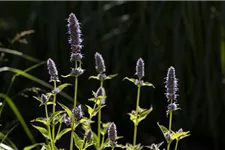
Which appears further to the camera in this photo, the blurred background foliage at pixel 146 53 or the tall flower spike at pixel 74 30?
the blurred background foliage at pixel 146 53

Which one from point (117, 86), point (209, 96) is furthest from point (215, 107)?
point (117, 86)

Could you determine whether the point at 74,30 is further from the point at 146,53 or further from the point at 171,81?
the point at 146,53

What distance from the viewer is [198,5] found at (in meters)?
3.02

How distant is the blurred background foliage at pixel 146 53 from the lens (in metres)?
3.06

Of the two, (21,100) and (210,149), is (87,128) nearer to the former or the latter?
(210,149)

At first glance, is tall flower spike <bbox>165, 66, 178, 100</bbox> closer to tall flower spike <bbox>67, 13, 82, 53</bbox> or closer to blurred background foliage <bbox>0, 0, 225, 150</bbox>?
tall flower spike <bbox>67, 13, 82, 53</bbox>

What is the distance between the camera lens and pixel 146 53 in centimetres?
329

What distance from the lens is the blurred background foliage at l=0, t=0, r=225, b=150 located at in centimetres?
306

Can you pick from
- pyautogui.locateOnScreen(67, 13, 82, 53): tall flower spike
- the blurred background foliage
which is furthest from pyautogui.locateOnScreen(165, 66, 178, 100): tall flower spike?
the blurred background foliage

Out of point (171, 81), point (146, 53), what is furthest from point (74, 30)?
point (146, 53)

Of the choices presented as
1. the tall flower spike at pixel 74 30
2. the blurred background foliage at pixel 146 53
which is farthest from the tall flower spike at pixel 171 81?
the blurred background foliage at pixel 146 53

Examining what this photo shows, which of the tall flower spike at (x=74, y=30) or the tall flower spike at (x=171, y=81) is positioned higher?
the tall flower spike at (x=74, y=30)

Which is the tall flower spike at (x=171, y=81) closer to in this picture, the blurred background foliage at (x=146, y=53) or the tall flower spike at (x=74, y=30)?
the tall flower spike at (x=74, y=30)

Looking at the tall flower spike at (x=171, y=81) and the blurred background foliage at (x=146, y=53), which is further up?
the blurred background foliage at (x=146, y=53)
